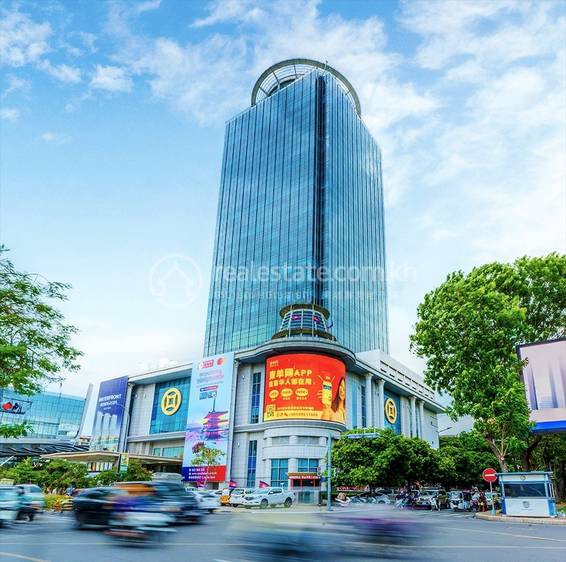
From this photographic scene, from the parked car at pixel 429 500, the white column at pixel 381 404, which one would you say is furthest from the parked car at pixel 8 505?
the white column at pixel 381 404

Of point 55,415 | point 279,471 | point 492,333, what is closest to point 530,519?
point 492,333

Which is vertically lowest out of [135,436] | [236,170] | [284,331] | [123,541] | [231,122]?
[123,541]

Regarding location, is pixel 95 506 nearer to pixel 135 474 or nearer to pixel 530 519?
pixel 530 519

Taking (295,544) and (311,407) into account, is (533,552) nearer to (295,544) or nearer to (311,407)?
(295,544)

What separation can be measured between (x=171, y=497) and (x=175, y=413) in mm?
55274

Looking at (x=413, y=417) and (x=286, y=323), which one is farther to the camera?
(x=413, y=417)

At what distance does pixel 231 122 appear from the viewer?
120438mm

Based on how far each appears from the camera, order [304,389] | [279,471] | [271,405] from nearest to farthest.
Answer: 1. [279,471]
2. [304,389]
3. [271,405]

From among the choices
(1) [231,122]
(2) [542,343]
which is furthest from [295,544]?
(1) [231,122]

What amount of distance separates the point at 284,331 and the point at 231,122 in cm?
7768

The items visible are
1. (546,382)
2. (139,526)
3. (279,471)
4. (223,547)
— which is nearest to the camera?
(223,547)

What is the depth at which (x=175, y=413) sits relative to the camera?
222 feet

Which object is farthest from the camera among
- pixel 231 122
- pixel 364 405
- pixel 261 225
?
pixel 231 122

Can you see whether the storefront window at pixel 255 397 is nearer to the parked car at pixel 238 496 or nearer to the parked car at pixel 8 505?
the parked car at pixel 238 496
